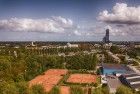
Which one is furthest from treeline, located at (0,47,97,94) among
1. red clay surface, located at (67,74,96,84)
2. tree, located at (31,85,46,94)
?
red clay surface, located at (67,74,96,84)

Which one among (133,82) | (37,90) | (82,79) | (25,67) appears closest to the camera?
(37,90)

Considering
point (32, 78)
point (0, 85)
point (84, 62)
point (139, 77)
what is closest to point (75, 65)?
point (84, 62)

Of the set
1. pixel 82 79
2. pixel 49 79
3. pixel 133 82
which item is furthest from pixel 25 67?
pixel 133 82

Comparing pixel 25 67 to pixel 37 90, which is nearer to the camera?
pixel 37 90

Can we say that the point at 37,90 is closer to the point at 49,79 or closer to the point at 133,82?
the point at 133,82

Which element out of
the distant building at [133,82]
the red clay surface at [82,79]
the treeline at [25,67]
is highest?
the treeline at [25,67]

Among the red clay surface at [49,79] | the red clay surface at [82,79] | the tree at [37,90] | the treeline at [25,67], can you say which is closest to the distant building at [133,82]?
the red clay surface at [82,79]

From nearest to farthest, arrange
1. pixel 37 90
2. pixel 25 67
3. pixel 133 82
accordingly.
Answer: pixel 37 90 → pixel 133 82 → pixel 25 67

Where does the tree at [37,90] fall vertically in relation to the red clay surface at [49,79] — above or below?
above

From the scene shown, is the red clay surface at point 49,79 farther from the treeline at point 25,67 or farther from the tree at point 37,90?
the tree at point 37,90
